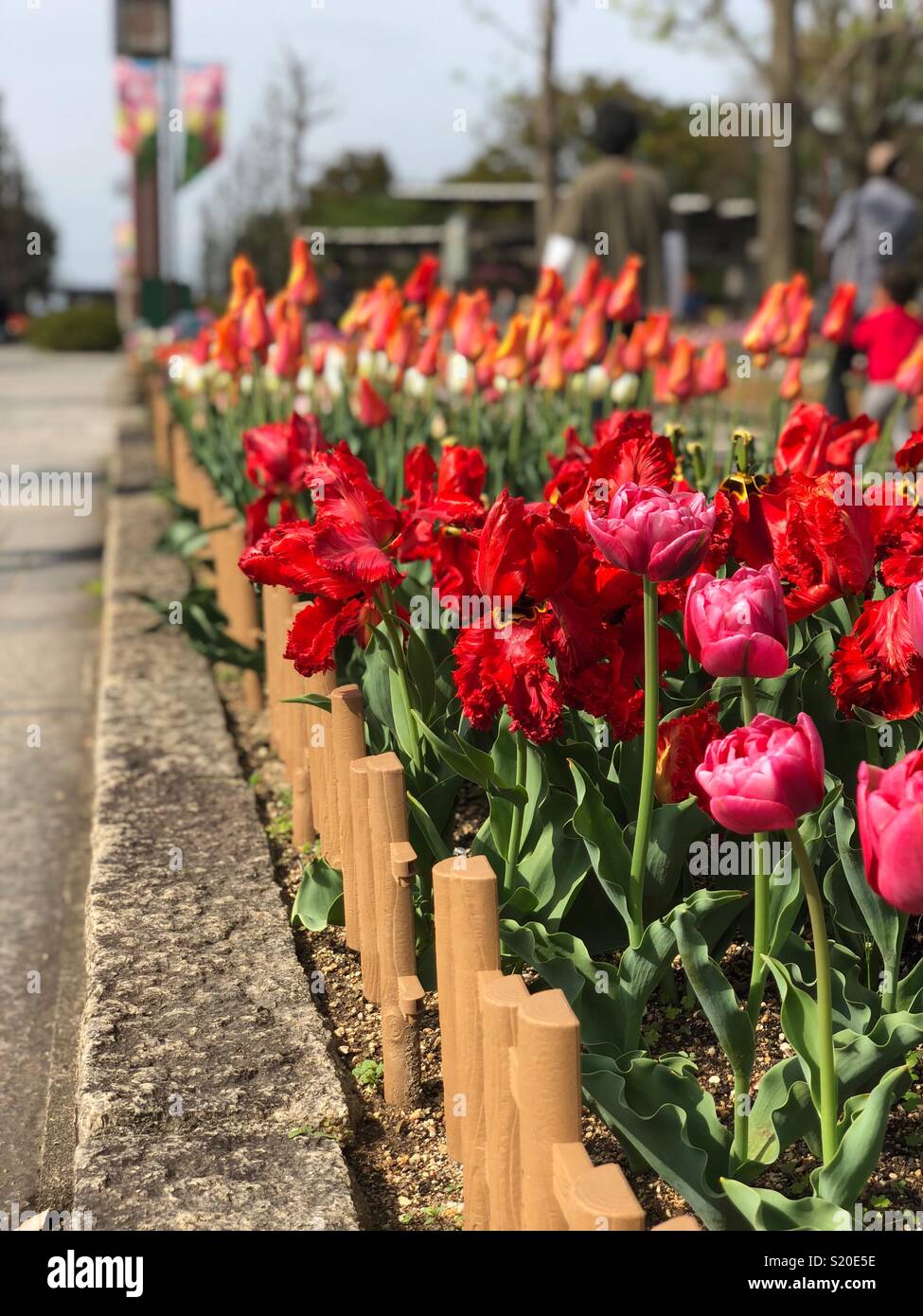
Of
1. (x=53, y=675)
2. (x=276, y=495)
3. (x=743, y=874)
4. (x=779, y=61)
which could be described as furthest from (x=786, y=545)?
(x=779, y=61)

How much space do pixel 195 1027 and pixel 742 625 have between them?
3.38 feet

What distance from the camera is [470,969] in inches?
62.9

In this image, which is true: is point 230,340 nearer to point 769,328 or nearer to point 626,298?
point 626,298

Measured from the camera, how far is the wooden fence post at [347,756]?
2.16m

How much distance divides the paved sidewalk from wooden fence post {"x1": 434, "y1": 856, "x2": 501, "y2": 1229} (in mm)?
676

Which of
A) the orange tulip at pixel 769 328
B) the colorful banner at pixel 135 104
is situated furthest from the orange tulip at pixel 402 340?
the colorful banner at pixel 135 104

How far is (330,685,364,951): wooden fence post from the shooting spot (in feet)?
7.10

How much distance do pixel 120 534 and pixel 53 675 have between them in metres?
1.28

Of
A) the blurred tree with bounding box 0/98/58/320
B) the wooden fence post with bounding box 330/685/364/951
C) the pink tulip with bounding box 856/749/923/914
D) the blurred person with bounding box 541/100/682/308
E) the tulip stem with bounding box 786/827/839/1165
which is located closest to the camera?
the pink tulip with bounding box 856/749/923/914

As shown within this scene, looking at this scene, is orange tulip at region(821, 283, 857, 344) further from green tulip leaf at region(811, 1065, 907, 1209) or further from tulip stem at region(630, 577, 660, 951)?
green tulip leaf at region(811, 1065, 907, 1209)

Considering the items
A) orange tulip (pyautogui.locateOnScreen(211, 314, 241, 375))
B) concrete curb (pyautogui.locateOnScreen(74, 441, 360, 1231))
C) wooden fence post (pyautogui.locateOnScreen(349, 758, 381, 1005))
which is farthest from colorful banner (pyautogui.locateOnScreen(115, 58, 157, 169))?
wooden fence post (pyautogui.locateOnScreen(349, 758, 381, 1005))

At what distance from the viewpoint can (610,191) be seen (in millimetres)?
6988
